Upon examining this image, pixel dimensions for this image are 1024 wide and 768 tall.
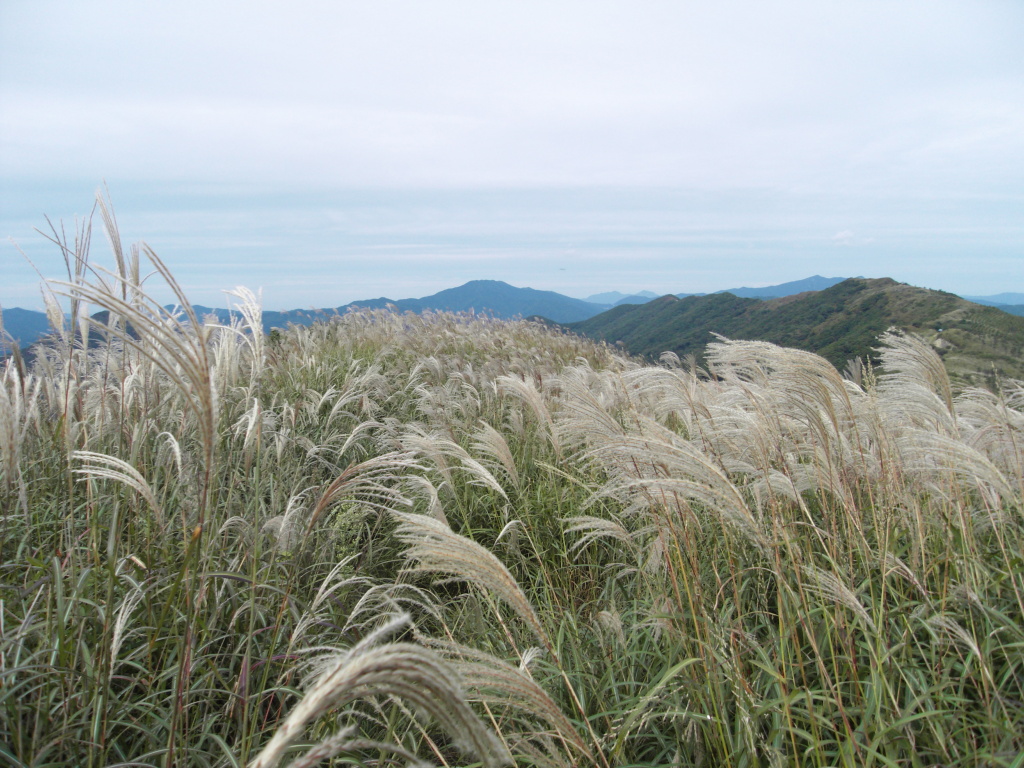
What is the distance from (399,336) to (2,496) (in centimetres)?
772

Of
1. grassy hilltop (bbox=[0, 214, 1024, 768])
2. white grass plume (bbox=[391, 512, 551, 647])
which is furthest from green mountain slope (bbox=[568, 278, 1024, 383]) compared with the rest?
white grass plume (bbox=[391, 512, 551, 647])

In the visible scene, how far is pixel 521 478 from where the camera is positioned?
414 cm

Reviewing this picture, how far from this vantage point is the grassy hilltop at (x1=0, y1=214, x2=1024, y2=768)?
4.62 ft

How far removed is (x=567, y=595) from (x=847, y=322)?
39163 millimetres

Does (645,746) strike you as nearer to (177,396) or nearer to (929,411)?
(929,411)

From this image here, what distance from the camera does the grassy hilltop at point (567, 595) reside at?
4.62 ft

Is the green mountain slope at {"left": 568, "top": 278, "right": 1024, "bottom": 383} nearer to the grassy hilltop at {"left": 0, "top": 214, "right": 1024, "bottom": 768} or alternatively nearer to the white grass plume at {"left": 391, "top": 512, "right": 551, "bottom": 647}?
the grassy hilltop at {"left": 0, "top": 214, "right": 1024, "bottom": 768}

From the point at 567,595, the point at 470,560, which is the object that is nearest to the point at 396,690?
the point at 470,560

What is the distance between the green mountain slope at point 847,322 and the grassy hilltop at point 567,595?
1257 cm

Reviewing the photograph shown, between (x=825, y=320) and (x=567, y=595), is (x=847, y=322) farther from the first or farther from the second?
(x=567, y=595)

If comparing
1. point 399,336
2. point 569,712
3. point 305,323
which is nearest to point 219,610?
point 569,712

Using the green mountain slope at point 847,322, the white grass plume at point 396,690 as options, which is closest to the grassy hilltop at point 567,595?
the white grass plume at point 396,690

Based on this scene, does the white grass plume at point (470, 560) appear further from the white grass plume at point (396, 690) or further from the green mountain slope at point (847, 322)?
the green mountain slope at point (847, 322)

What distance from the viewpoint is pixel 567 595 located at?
110 inches
